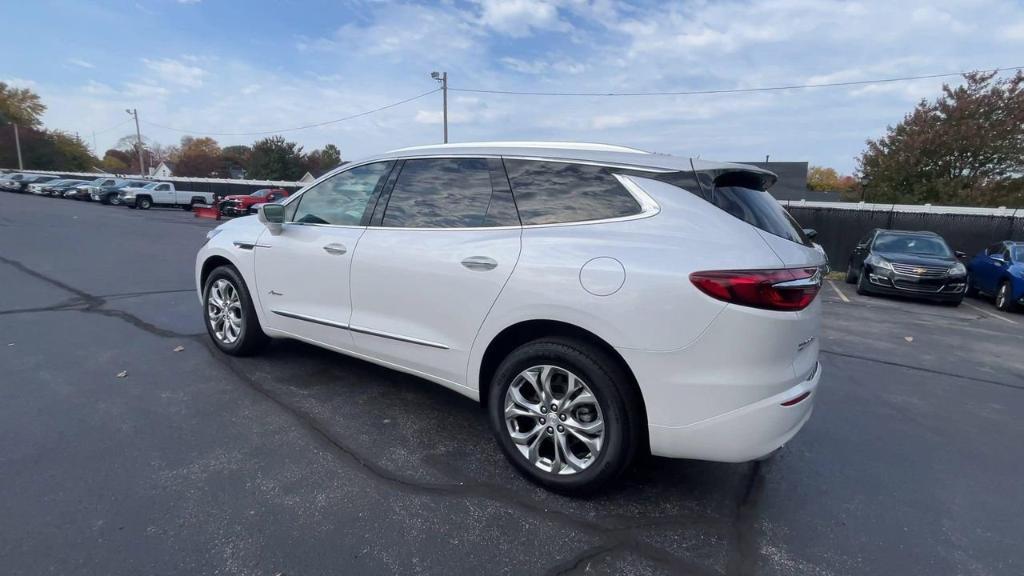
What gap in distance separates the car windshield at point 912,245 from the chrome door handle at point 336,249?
1183 centimetres

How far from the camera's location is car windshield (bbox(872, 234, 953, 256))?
1114 cm

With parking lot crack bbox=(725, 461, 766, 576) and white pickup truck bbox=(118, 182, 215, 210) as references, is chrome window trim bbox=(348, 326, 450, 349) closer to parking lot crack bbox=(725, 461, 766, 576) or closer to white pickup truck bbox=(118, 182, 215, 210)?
parking lot crack bbox=(725, 461, 766, 576)

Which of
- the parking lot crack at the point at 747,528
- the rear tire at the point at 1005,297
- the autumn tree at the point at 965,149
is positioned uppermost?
the autumn tree at the point at 965,149

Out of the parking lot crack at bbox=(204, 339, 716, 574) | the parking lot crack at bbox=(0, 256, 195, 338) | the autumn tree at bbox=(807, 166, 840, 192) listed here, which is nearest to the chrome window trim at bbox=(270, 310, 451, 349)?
the parking lot crack at bbox=(204, 339, 716, 574)

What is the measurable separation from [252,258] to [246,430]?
4.93ft

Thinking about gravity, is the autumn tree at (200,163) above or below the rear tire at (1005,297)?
above

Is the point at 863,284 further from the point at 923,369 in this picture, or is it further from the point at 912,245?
the point at 923,369

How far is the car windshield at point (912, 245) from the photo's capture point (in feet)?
36.6

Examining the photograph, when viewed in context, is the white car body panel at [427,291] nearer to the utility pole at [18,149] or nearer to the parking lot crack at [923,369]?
the parking lot crack at [923,369]

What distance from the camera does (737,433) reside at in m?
2.37

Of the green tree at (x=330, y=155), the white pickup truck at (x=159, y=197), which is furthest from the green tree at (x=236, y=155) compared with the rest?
the white pickup truck at (x=159, y=197)

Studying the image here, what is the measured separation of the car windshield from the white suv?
1051 centimetres

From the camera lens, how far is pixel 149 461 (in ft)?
9.45

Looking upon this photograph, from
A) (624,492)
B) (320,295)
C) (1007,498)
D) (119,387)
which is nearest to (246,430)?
(320,295)
